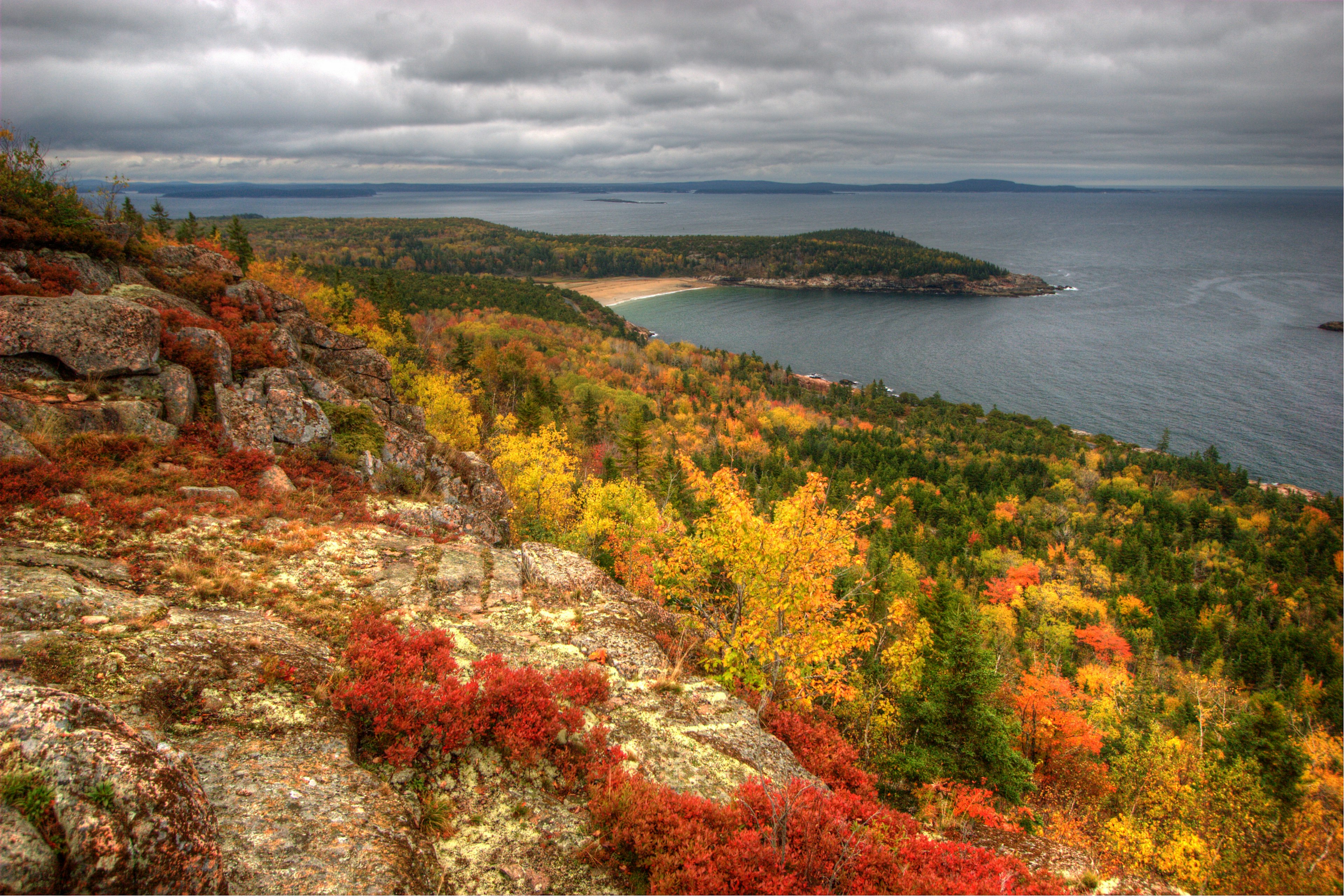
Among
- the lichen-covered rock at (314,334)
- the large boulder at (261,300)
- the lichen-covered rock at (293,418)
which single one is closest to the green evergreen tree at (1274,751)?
the lichen-covered rock at (293,418)

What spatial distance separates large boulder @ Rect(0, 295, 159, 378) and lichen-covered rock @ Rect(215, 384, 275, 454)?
6.90ft

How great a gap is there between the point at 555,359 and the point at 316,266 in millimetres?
64452

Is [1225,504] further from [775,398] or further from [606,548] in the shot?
[606,548]

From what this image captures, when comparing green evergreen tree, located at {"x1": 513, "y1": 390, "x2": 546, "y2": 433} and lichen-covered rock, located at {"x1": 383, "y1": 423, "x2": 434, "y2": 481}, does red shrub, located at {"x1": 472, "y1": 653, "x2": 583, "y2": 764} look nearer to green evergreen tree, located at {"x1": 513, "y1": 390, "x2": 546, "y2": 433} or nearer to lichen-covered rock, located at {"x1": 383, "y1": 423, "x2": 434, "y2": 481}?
lichen-covered rock, located at {"x1": 383, "y1": 423, "x2": 434, "y2": 481}

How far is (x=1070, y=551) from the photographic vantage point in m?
103

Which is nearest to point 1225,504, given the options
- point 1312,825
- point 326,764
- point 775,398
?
point 775,398

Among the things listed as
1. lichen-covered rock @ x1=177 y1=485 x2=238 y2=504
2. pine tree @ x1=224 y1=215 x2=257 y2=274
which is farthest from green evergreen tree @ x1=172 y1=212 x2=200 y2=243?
lichen-covered rock @ x1=177 y1=485 x2=238 y2=504

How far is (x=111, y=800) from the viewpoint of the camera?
558 centimetres

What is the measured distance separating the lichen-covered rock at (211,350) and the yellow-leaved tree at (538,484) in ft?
55.0

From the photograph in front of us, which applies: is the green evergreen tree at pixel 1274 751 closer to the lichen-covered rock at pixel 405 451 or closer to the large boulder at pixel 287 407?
the lichen-covered rock at pixel 405 451

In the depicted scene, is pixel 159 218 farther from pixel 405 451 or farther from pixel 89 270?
pixel 405 451

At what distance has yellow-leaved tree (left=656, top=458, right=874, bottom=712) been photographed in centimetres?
1548

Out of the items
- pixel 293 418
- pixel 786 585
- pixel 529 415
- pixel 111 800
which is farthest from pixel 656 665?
pixel 529 415

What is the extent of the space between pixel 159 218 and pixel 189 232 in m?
8.72
